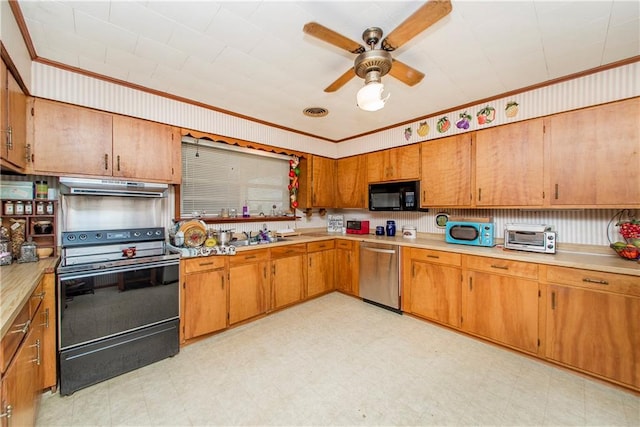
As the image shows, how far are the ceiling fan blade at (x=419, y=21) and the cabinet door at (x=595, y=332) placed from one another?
2286 millimetres

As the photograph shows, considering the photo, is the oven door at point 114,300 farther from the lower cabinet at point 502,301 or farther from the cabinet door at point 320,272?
the lower cabinet at point 502,301

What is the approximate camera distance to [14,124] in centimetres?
171

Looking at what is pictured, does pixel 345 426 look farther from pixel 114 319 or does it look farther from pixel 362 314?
pixel 114 319

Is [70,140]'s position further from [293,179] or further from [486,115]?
[486,115]

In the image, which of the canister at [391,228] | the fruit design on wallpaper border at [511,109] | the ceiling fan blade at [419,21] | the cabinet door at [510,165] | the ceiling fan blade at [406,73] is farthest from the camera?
the canister at [391,228]

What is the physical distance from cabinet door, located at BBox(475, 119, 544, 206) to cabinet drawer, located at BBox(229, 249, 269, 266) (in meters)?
2.51

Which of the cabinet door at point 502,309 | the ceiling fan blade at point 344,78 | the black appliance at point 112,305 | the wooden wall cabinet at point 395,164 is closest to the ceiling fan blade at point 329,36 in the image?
the ceiling fan blade at point 344,78

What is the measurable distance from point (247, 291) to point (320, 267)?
3.85 feet

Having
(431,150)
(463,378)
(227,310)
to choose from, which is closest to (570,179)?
(431,150)

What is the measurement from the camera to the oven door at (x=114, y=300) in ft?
6.15

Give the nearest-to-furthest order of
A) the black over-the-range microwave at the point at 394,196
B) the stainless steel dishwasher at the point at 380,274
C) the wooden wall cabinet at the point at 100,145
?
1. the wooden wall cabinet at the point at 100,145
2. the stainless steel dishwasher at the point at 380,274
3. the black over-the-range microwave at the point at 394,196

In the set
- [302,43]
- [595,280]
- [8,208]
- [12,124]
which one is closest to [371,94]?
[302,43]

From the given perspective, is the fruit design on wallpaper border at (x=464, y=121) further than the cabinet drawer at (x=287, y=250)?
No

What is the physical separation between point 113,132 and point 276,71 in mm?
1587
